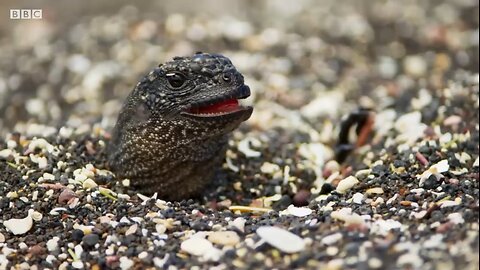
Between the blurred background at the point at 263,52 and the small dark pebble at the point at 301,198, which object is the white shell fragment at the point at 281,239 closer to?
the small dark pebble at the point at 301,198

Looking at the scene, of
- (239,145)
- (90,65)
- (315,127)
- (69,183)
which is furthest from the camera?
(90,65)

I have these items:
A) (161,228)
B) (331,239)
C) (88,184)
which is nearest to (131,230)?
(161,228)

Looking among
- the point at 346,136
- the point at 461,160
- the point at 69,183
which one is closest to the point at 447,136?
the point at 461,160

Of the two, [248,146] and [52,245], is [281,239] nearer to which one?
[52,245]

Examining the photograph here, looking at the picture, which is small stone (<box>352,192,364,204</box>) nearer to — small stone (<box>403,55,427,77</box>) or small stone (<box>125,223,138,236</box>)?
small stone (<box>125,223,138,236</box>)

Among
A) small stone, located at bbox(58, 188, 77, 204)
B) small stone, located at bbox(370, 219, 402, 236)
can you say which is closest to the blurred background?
small stone, located at bbox(58, 188, 77, 204)

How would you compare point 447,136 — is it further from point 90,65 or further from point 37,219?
point 90,65
